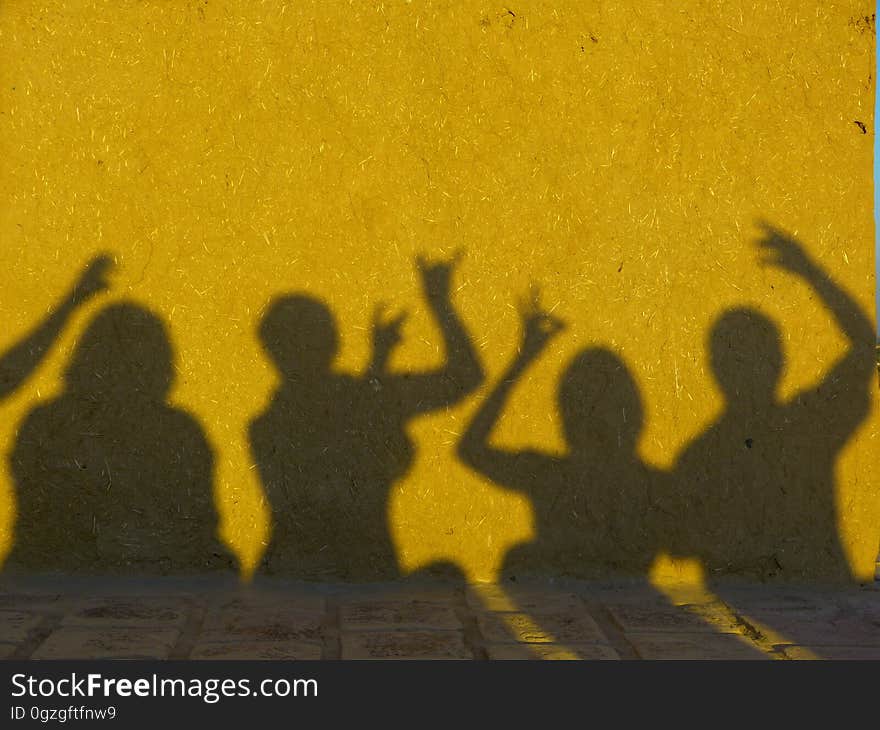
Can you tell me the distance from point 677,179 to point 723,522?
134 centimetres

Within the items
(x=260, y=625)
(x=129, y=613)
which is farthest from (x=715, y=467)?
(x=129, y=613)

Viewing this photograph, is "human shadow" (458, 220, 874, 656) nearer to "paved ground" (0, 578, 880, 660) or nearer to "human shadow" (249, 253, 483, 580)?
"paved ground" (0, 578, 880, 660)

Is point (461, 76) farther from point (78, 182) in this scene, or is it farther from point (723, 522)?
point (723, 522)

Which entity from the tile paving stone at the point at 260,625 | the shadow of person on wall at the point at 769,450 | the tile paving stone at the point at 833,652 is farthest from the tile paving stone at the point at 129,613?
the tile paving stone at the point at 833,652

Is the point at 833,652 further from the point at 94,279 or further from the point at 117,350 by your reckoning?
the point at 94,279

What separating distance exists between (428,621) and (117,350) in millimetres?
1533

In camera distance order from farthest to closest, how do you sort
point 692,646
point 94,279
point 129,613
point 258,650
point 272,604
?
point 94,279 < point 272,604 < point 129,613 < point 692,646 < point 258,650

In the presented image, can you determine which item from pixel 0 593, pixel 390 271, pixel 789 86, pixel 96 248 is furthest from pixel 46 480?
pixel 789 86

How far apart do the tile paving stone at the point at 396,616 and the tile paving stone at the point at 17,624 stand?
3.38ft

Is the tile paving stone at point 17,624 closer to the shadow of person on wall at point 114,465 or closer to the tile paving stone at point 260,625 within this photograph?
the shadow of person on wall at point 114,465

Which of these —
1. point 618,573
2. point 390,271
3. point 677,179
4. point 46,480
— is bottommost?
point 618,573

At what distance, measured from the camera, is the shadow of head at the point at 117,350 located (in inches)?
173

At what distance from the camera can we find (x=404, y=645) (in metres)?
3.78

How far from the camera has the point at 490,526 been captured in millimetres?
4504
